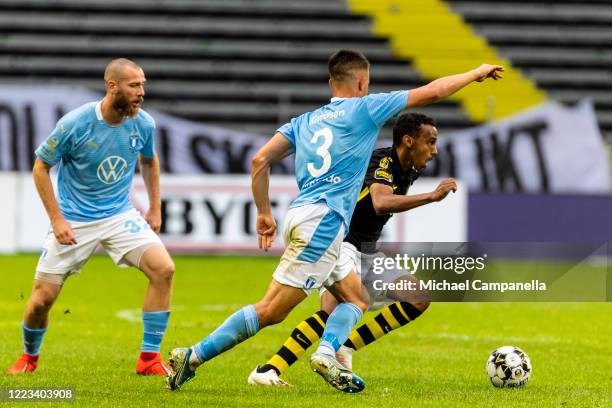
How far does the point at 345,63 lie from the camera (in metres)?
6.79

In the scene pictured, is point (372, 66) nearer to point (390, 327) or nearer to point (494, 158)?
point (494, 158)

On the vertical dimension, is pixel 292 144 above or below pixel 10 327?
above

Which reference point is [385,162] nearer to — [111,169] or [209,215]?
[111,169]

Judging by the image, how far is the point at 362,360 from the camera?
8.90 metres

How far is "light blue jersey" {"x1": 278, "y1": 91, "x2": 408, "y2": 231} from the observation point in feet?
22.2

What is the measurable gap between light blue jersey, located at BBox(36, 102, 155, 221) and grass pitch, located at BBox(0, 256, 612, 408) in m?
1.10

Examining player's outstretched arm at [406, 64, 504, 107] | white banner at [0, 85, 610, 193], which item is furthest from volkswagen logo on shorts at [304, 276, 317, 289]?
white banner at [0, 85, 610, 193]

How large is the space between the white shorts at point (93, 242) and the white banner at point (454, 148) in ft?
41.6

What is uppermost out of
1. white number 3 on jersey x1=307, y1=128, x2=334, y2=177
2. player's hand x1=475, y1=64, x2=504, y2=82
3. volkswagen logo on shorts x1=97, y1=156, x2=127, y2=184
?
player's hand x1=475, y1=64, x2=504, y2=82

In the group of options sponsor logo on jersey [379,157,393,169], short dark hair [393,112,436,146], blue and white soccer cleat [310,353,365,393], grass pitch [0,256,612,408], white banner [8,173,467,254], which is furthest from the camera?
white banner [8,173,467,254]

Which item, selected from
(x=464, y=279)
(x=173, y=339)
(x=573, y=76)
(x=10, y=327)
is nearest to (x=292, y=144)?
(x=464, y=279)

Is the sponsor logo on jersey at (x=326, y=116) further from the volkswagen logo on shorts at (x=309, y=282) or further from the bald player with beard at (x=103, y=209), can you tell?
the bald player with beard at (x=103, y=209)

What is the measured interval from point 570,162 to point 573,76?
450cm

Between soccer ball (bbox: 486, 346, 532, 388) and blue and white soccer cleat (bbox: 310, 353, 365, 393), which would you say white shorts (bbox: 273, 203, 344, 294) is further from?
soccer ball (bbox: 486, 346, 532, 388)
